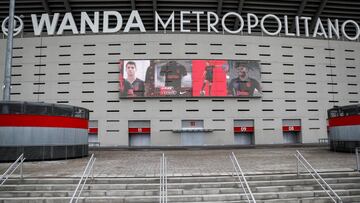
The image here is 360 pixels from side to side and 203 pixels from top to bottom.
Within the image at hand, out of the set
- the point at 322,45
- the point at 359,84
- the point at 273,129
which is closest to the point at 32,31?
the point at 273,129

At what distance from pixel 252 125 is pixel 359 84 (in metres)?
11.7

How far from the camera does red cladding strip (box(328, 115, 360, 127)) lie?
1647 cm

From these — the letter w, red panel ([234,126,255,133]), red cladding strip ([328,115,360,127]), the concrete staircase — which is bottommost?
the concrete staircase

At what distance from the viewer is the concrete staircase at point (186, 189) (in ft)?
24.2

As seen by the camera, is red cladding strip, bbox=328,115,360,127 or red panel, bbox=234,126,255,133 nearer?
red cladding strip, bbox=328,115,360,127

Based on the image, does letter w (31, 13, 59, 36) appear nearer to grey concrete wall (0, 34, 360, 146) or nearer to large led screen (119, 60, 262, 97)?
grey concrete wall (0, 34, 360, 146)

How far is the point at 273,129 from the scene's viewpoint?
97.9 feet

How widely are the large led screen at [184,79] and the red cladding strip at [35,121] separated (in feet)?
46.4

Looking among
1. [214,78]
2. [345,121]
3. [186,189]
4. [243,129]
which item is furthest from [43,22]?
[186,189]

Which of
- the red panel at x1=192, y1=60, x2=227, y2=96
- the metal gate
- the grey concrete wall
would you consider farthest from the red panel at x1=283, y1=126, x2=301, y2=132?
the metal gate

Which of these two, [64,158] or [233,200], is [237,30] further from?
[233,200]

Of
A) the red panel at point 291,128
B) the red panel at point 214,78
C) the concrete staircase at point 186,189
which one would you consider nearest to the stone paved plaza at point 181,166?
the concrete staircase at point 186,189

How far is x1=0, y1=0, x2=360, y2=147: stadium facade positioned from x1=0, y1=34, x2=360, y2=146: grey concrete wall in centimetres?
9

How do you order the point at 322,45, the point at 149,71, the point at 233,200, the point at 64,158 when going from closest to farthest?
the point at 233,200
the point at 64,158
the point at 149,71
the point at 322,45
